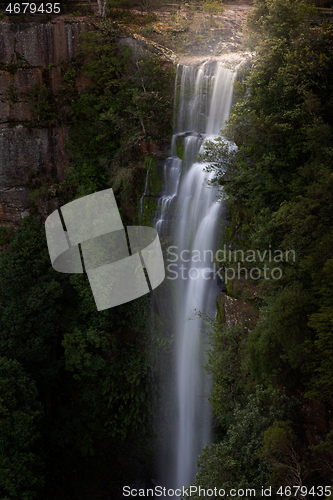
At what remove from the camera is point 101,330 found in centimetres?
1616

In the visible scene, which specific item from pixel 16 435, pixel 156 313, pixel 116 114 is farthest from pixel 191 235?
pixel 16 435

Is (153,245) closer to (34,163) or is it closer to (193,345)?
(193,345)

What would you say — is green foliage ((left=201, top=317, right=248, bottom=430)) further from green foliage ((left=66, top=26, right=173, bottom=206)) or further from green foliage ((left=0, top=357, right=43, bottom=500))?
green foliage ((left=66, top=26, right=173, bottom=206))

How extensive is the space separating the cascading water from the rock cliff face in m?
6.70

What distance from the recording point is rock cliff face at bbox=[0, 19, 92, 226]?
56.5 ft

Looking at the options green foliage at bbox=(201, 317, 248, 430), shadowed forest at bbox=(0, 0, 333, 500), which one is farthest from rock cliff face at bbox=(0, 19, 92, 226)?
green foliage at bbox=(201, 317, 248, 430)

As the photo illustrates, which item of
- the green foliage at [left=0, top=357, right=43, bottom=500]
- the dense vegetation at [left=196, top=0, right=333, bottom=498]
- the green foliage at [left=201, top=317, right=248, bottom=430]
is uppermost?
the dense vegetation at [left=196, top=0, right=333, bottom=498]

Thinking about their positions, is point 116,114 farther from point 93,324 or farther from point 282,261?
point 282,261

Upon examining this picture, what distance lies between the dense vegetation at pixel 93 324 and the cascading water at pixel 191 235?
115 centimetres

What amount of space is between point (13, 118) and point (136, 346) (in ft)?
45.6

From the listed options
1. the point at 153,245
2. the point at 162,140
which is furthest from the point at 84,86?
the point at 153,245

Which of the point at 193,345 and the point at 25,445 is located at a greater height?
the point at 193,345

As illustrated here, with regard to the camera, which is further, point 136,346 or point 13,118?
point 13,118

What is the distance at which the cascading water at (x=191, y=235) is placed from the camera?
44.0 ft
